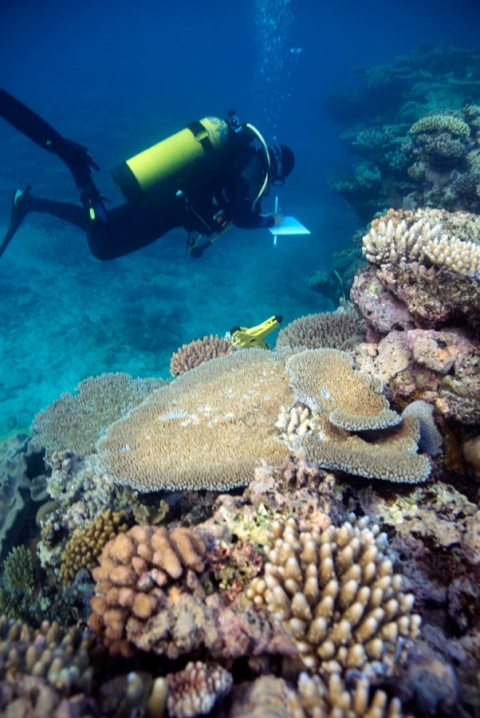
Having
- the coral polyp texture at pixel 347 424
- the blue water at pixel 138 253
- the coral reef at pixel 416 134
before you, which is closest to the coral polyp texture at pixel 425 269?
the coral polyp texture at pixel 347 424

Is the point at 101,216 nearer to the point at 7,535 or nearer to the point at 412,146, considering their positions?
the point at 7,535

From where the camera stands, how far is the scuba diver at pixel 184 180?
7547mm

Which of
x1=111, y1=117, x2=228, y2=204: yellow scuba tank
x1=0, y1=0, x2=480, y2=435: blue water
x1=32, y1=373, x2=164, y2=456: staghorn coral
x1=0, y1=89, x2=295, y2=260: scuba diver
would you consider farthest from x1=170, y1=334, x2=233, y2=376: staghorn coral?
x1=0, y1=0, x2=480, y2=435: blue water

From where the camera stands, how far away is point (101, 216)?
28.0 feet

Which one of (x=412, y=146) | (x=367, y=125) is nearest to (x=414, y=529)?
(x=412, y=146)

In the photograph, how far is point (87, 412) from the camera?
555 centimetres

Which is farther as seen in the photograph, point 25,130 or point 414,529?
point 25,130

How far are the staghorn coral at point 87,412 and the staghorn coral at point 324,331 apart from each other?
2462 millimetres

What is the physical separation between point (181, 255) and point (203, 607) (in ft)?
78.5

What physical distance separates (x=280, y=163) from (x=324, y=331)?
4706mm

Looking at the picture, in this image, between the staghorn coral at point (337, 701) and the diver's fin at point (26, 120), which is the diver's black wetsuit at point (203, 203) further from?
the staghorn coral at point (337, 701)

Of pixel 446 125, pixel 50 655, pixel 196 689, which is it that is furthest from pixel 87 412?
pixel 446 125

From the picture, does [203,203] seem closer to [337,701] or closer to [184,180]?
[184,180]

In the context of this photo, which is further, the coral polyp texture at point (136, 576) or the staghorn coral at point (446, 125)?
the staghorn coral at point (446, 125)
